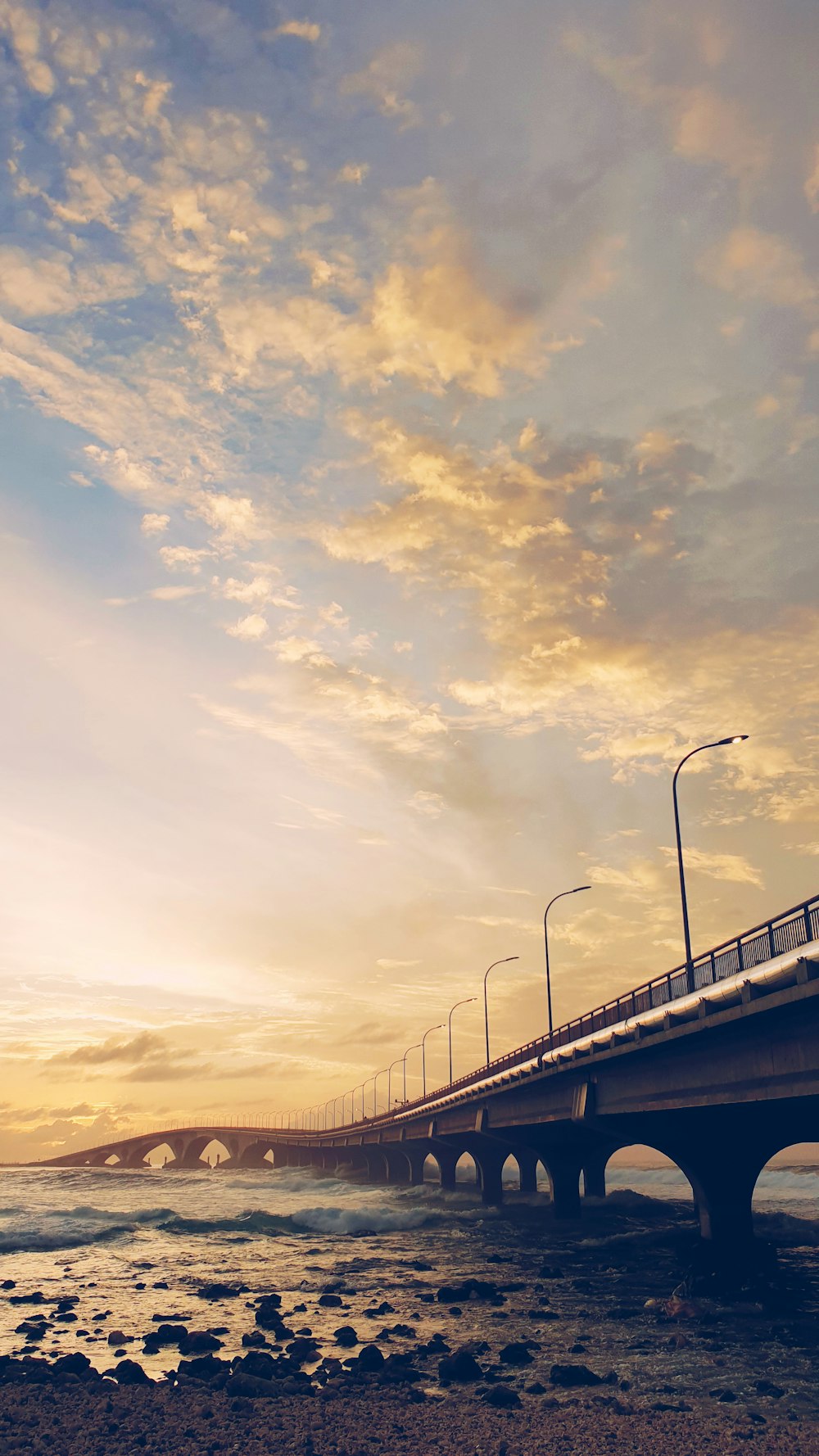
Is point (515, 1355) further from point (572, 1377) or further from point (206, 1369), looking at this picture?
point (206, 1369)

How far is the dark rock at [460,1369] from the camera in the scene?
25125 mm

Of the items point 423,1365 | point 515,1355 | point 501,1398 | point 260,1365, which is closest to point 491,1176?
point 515,1355

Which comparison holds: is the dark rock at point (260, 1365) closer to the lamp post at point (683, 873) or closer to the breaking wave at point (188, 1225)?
the lamp post at point (683, 873)

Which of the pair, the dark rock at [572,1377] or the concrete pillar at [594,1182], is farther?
the concrete pillar at [594,1182]

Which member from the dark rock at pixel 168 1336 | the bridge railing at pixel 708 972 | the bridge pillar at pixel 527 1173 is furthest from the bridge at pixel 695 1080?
the bridge pillar at pixel 527 1173

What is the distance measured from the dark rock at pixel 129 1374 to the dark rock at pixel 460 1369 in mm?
7436

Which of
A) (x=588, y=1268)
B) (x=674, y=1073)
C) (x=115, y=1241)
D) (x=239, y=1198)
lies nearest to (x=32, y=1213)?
(x=115, y=1241)

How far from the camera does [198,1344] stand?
96.3 ft

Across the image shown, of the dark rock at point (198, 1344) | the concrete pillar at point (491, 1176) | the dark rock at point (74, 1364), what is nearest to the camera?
the dark rock at point (74, 1364)

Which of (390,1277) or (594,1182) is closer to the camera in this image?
(390,1277)

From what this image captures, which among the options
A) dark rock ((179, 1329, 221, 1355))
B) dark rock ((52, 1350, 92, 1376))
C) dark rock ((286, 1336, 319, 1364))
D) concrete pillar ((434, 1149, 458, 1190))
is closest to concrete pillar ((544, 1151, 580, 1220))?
concrete pillar ((434, 1149, 458, 1190))

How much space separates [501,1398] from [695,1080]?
16156 millimetres

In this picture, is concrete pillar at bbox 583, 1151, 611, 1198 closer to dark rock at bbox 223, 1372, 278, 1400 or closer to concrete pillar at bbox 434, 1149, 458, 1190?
concrete pillar at bbox 434, 1149, 458, 1190

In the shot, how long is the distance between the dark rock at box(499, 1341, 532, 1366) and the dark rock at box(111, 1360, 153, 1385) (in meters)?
9.51
